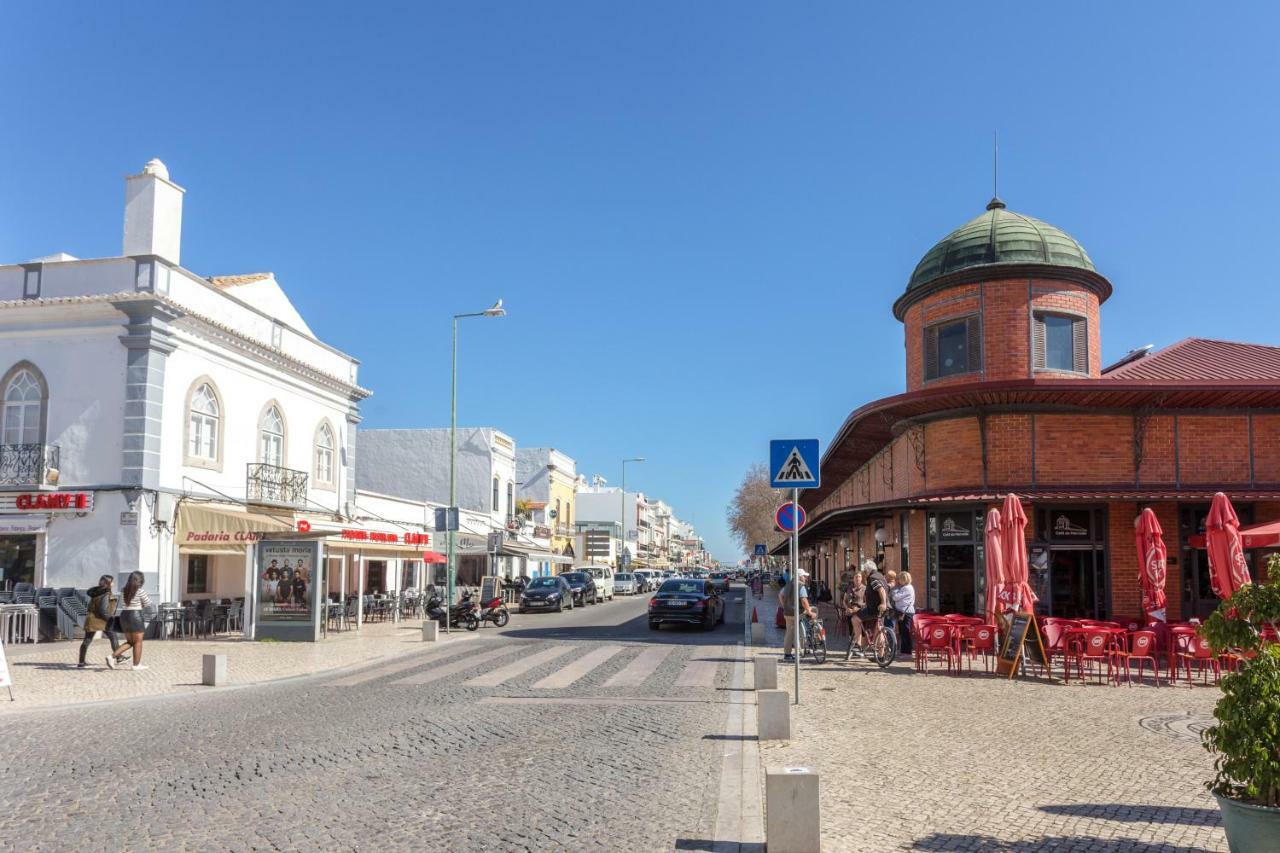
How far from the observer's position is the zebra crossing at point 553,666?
47.2ft

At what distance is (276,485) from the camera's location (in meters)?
26.8

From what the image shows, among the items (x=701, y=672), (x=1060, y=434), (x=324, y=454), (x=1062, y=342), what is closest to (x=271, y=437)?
(x=324, y=454)

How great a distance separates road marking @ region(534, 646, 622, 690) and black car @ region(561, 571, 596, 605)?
20.0m

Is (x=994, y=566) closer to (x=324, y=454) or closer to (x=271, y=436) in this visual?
(x=271, y=436)

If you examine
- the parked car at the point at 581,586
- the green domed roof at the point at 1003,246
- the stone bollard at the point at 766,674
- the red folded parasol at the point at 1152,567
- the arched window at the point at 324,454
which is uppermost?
the green domed roof at the point at 1003,246

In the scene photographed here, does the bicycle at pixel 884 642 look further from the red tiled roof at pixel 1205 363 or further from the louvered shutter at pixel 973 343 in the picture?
the red tiled roof at pixel 1205 363

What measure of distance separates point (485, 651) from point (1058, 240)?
15192 millimetres

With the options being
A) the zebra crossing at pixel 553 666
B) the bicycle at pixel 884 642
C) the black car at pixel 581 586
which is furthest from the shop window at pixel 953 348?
the black car at pixel 581 586

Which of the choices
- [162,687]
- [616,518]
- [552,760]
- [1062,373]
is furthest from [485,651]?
[616,518]

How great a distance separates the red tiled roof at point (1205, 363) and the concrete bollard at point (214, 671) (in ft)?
56.5

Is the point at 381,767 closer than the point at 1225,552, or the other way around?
the point at 381,767

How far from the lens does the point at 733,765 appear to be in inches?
334

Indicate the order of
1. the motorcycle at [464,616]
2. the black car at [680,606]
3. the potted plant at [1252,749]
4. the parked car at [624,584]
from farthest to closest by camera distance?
the parked car at [624,584] → the motorcycle at [464,616] → the black car at [680,606] → the potted plant at [1252,749]

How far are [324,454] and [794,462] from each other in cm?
2214
